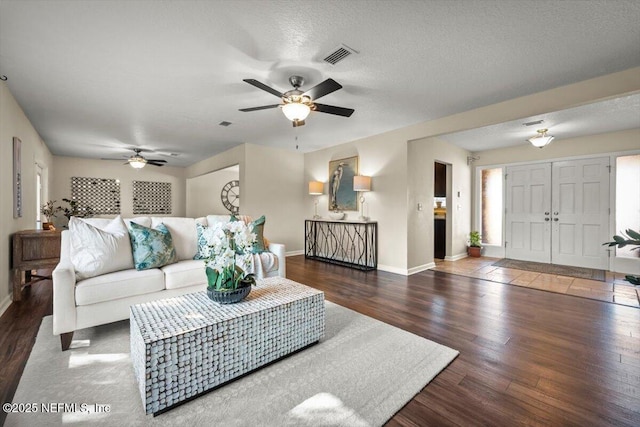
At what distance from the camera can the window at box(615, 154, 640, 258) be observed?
466 cm

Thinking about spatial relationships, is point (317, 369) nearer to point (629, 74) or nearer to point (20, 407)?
point (20, 407)

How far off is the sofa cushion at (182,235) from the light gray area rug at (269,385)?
985 mm

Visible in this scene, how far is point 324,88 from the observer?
100 inches

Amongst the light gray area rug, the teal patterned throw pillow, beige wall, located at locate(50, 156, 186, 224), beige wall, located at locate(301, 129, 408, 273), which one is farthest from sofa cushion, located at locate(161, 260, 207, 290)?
beige wall, located at locate(50, 156, 186, 224)

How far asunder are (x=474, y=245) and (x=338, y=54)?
563cm

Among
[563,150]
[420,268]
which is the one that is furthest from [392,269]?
[563,150]

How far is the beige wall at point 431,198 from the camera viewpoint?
4.78m

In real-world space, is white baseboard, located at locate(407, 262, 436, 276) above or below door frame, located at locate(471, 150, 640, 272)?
below

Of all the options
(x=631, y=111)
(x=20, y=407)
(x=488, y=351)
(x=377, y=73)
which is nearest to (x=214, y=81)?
(x=377, y=73)

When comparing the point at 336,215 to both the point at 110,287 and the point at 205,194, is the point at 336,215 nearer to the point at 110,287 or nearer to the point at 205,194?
the point at 110,287

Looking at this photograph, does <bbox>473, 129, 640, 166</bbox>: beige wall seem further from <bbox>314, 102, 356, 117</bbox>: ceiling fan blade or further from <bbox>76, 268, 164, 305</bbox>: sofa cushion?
A: <bbox>76, 268, 164, 305</bbox>: sofa cushion

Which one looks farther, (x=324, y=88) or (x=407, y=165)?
(x=407, y=165)

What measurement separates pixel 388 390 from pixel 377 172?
3958mm

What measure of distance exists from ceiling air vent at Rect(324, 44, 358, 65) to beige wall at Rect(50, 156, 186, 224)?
802 cm
